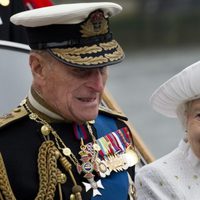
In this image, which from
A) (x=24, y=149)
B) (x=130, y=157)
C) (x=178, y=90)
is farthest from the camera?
(x=178, y=90)

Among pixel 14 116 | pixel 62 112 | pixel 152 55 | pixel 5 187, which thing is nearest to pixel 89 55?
pixel 62 112

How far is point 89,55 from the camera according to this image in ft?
9.36

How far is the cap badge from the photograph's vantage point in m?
2.89

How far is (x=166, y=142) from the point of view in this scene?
31.2 feet

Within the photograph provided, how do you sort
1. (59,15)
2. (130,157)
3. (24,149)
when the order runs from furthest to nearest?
(130,157) < (24,149) < (59,15)

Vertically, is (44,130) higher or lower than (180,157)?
higher

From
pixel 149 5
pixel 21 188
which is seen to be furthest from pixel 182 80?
pixel 149 5

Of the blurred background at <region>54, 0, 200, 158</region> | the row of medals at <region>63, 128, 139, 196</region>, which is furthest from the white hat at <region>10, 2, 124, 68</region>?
the blurred background at <region>54, 0, 200, 158</region>

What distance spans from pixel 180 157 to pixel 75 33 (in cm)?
81

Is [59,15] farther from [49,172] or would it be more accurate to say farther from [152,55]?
[152,55]

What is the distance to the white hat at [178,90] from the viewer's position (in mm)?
3295

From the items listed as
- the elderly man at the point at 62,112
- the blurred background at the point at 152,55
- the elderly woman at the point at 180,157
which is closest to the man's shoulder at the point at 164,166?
the elderly woman at the point at 180,157

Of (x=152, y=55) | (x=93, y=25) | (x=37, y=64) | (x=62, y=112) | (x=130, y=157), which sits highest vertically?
(x=93, y=25)

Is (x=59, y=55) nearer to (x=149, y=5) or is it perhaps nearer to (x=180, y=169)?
(x=180, y=169)
